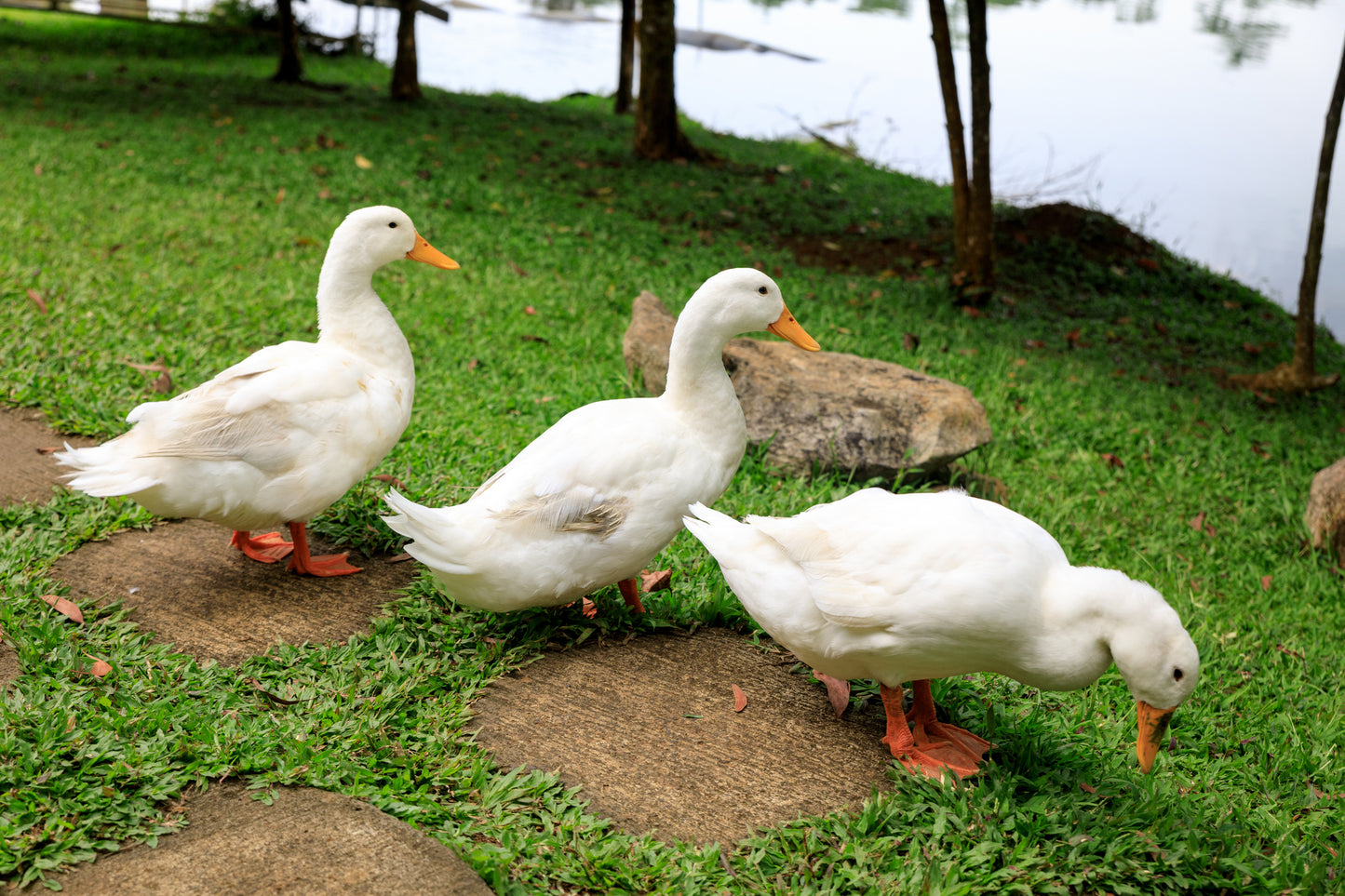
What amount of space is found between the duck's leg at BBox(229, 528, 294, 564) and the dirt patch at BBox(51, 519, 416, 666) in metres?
0.03

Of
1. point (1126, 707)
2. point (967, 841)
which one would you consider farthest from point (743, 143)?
point (967, 841)

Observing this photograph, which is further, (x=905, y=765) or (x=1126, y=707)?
(x=1126, y=707)

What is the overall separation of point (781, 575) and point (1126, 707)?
5.24ft

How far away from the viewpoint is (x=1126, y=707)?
334 centimetres

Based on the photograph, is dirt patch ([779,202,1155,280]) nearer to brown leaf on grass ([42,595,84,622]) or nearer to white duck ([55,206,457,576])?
white duck ([55,206,457,576])

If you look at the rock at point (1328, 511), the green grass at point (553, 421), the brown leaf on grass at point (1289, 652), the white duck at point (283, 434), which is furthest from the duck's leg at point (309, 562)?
the rock at point (1328, 511)

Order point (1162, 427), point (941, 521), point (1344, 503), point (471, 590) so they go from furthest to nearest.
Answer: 1. point (1162, 427)
2. point (1344, 503)
3. point (471, 590)
4. point (941, 521)

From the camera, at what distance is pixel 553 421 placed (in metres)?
4.76

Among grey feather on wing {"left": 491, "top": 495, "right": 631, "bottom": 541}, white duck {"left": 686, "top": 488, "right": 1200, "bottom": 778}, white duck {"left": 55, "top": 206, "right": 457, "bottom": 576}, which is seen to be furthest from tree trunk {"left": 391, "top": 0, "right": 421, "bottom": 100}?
white duck {"left": 686, "top": 488, "right": 1200, "bottom": 778}

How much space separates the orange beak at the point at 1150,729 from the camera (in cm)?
241

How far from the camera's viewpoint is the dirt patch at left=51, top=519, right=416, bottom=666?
9.95ft

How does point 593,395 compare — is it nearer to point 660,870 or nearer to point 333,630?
point 333,630

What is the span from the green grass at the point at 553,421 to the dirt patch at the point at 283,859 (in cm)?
7

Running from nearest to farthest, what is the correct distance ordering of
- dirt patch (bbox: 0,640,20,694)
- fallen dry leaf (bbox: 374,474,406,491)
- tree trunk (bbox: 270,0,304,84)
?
dirt patch (bbox: 0,640,20,694) < fallen dry leaf (bbox: 374,474,406,491) < tree trunk (bbox: 270,0,304,84)
